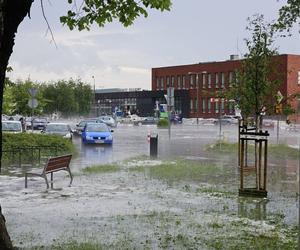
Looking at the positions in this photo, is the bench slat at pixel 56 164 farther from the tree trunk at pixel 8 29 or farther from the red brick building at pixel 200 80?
the red brick building at pixel 200 80

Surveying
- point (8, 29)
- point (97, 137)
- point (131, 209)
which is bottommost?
point (131, 209)

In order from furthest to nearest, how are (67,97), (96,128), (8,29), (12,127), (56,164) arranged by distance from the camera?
(67,97) < (96,128) < (12,127) < (56,164) < (8,29)

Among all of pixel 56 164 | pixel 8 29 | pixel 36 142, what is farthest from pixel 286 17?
pixel 36 142

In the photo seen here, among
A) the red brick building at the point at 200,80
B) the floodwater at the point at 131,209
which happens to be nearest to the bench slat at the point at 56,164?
the floodwater at the point at 131,209

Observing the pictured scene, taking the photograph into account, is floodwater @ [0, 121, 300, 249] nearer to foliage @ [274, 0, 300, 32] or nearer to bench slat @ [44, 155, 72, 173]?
bench slat @ [44, 155, 72, 173]

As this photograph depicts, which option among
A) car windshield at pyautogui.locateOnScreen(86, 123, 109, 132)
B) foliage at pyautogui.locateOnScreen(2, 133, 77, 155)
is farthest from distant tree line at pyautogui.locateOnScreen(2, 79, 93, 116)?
foliage at pyautogui.locateOnScreen(2, 133, 77, 155)

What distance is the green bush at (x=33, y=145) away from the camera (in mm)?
23891

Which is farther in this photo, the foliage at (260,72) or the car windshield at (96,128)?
the car windshield at (96,128)

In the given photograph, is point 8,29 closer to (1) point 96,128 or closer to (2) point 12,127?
(2) point 12,127

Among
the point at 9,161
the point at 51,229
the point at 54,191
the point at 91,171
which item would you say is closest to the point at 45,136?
the point at 9,161

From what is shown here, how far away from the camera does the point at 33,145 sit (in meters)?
24.9

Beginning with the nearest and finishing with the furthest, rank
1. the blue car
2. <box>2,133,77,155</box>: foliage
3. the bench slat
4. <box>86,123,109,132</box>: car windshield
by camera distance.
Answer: the bench slat
<box>2,133,77,155</box>: foliage
the blue car
<box>86,123,109,132</box>: car windshield

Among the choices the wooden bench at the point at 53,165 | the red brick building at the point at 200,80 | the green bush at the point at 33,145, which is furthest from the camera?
the red brick building at the point at 200,80

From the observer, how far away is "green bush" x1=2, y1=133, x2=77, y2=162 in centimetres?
2389
